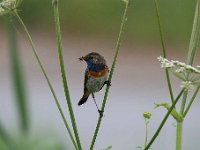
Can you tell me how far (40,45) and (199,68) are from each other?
10.2 m

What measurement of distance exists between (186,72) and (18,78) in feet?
3.22

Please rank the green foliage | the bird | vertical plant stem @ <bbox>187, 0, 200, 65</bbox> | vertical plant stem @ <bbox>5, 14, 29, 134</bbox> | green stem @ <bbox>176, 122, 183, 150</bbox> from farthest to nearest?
the bird
vertical plant stem @ <bbox>5, 14, 29, 134</bbox>
vertical plant stem @ <bbox>187, 0, 200, 65</bbox>
green stem @ <bbox>176, 122, 183, 150</bbox>
the green foliage

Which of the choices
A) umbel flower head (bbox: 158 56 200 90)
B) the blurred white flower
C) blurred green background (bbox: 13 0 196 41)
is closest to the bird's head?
umbel flower head (bbox: 158 56 200 90)

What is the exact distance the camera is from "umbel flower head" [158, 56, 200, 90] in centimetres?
339

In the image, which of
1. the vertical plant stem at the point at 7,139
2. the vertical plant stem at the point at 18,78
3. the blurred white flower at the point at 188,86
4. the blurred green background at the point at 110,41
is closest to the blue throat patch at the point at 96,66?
the vertical plant stem at the point at 18,78

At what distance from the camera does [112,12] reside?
1383 cm

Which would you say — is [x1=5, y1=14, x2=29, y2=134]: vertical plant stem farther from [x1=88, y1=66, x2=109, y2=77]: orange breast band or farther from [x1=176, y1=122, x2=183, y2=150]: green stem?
[x1=176, y1=122, x2=183, y2=150]: green stem

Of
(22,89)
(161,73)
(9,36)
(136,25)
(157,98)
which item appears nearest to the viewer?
(22,89)

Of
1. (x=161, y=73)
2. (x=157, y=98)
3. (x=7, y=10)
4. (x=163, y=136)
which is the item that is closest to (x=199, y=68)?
(x=7, y=10)

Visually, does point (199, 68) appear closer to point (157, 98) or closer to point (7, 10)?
point (7, 10)

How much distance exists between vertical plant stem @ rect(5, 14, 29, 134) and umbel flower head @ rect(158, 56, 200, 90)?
744 mm

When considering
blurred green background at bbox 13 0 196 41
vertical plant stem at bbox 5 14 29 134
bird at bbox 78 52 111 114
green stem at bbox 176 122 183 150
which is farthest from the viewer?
blurred green background at bbox 13 0 196 41

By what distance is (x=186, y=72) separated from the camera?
135 inches

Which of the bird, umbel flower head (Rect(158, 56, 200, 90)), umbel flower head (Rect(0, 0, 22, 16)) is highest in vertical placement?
umbel flower head (Rect(0, 0, 22, 16))
